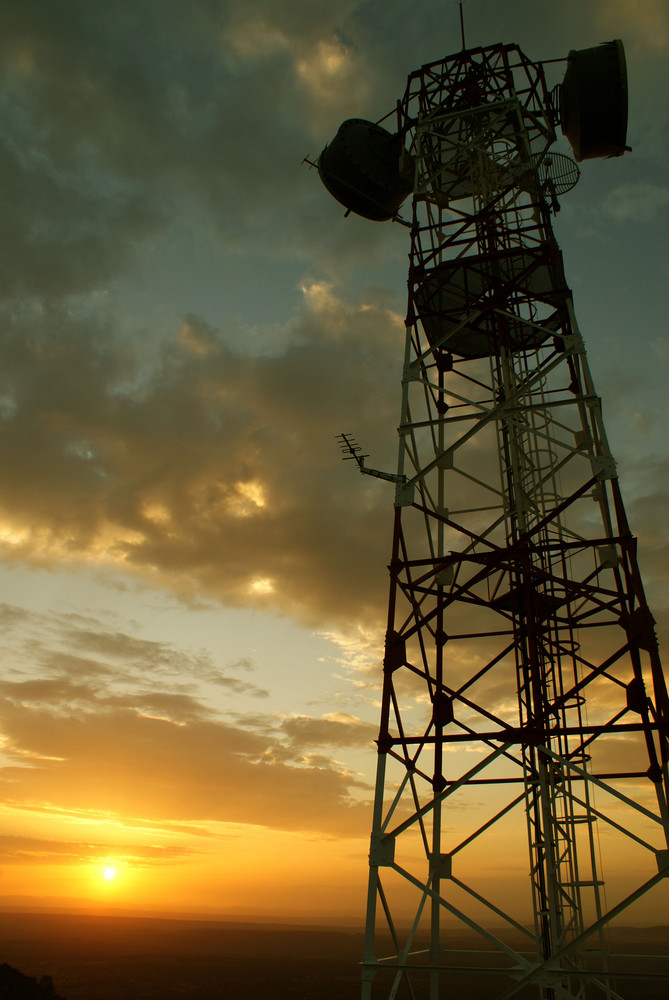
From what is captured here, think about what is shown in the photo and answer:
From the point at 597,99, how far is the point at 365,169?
270 inches

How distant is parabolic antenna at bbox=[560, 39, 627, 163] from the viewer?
16.8 meters

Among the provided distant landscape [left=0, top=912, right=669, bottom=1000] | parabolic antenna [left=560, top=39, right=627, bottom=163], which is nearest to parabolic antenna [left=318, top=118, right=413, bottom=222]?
parabolic antenna [left=560, top=39, right=627, bottom=163]

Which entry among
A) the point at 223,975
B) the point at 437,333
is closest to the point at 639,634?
the point at 437,333

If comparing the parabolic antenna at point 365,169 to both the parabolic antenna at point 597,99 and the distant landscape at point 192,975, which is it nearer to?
the parabolic antenna at point 597,99

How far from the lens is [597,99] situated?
55.9 ft

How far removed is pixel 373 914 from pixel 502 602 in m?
6.68

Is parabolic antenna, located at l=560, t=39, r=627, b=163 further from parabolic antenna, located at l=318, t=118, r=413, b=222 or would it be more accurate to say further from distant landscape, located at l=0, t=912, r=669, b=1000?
distant landscape, located at l=0, t=912, r=669, b=1000

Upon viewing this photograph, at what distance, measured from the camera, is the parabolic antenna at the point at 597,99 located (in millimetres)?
16797

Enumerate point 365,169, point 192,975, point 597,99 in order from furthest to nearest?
1. point 192,975
2. point 365,169
3. point 597,99

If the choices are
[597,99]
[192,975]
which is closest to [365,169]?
[597,99]

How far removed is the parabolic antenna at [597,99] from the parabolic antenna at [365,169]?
534 centimetres

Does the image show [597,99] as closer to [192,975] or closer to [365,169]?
[365,169]

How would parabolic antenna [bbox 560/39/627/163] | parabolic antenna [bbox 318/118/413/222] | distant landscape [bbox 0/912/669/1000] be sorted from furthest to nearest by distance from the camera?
distant landscape [bbox 0/912/669/1000] < parabolic antenna [bbox 318/118/413/222] < parabolic antenna [bbox 560/39/627/163]

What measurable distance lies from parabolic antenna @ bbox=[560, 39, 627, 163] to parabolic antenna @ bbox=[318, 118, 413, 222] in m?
5.34
